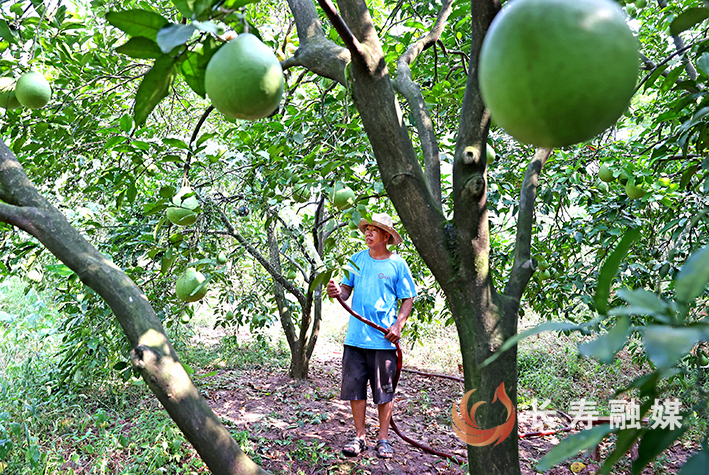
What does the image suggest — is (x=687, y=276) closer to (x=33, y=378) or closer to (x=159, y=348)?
(x=159, y=348)

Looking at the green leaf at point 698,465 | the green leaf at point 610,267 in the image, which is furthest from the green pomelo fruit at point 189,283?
the green leaf at point 698,465

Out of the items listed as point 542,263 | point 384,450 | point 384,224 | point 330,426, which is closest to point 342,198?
point 384,224

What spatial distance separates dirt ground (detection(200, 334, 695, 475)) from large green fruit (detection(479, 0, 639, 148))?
2.40 m

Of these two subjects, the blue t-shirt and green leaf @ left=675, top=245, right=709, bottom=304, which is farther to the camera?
the blue t-shirt

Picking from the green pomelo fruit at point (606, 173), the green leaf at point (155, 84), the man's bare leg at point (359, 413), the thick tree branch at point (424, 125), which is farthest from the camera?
the man's bare leg at point (359, 413)

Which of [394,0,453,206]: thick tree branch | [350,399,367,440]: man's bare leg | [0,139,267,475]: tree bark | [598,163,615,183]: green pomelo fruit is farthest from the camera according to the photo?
[350,399,367,440]: man's bare leg

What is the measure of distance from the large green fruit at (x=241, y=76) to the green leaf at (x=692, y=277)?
598 millimetres

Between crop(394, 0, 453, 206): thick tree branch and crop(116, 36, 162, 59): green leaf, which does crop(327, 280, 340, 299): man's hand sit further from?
crop(116, 36, 162, 59): green leaf

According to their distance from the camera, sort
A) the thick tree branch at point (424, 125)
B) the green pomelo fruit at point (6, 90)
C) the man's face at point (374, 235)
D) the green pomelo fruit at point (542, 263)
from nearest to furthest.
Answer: the thick tree branch at point (424, 125) → the green pomelo fruit at point (6, 90) → the green pomelo fruit at point (542, 263) → the man's face at point (374, 235)

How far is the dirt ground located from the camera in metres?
2.84

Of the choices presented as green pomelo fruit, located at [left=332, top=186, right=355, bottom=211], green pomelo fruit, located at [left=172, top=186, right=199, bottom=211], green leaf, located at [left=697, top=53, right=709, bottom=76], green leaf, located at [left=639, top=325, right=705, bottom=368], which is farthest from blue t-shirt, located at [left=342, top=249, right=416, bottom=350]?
green leaf, located at [left=639, top=325, right=705, bottom=368]

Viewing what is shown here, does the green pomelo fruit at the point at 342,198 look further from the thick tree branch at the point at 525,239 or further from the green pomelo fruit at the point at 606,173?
the green pomelo fruit at the point at 606,173

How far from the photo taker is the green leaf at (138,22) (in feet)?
2.03

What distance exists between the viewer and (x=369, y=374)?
3117mm
